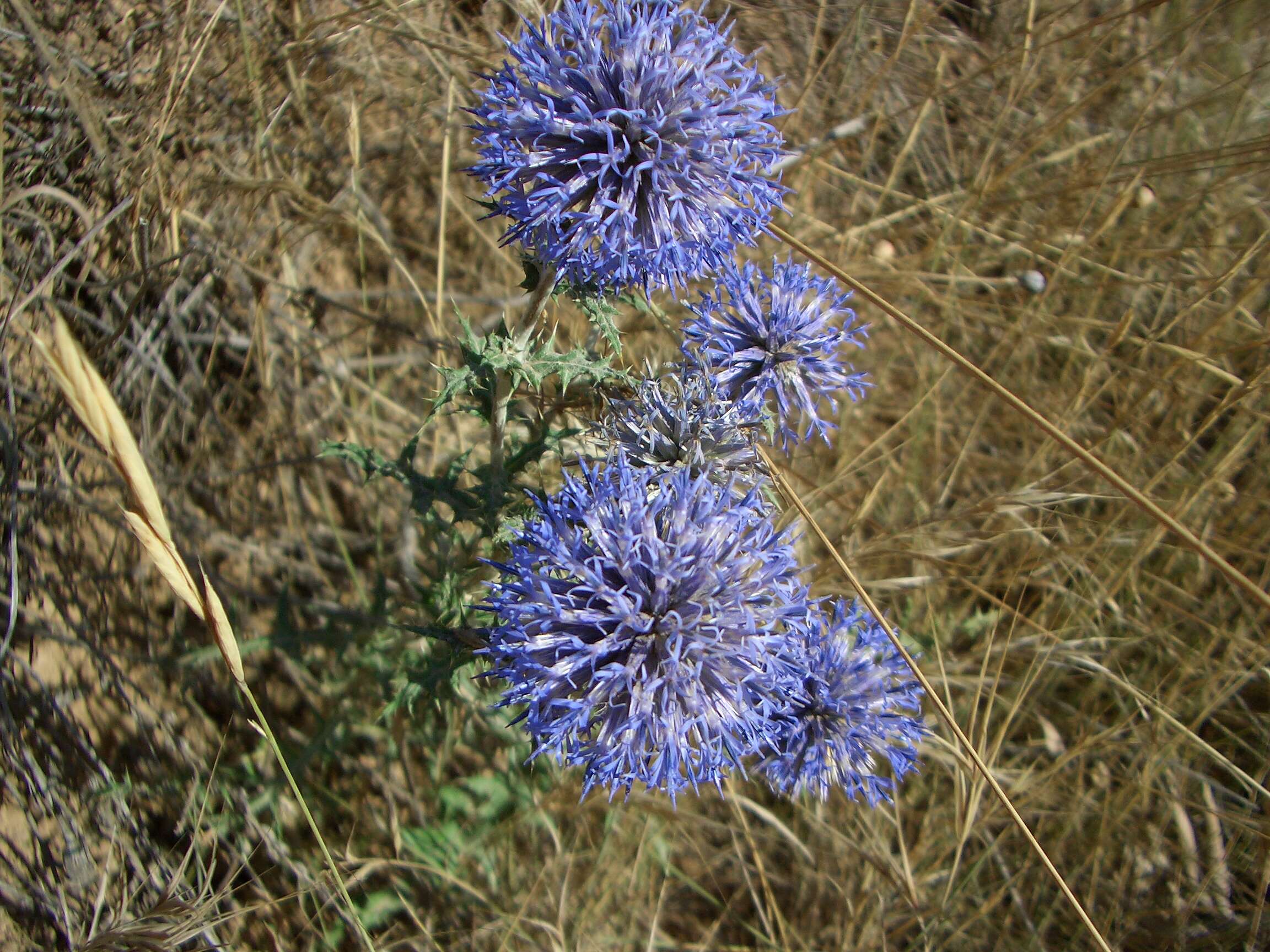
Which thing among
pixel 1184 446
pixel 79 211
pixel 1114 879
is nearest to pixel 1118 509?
pixel 1184 446

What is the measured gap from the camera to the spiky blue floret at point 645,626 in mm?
1974

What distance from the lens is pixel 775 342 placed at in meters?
2.50

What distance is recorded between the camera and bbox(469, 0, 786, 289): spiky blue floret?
1.99m

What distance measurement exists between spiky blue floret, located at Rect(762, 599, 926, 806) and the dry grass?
1.64 ft

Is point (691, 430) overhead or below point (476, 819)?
overhead

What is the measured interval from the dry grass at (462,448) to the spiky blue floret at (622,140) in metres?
1.11

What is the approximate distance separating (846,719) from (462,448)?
2.36 metres

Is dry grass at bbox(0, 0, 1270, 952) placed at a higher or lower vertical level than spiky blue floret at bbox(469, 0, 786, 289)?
lower

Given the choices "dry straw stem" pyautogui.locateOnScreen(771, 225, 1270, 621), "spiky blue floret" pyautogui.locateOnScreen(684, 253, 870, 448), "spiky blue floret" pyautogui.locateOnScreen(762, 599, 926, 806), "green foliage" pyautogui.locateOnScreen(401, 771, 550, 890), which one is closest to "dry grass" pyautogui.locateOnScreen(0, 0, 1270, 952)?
"green foliage" pyautogui.locateOnScreen(401, 771, 550, 890)

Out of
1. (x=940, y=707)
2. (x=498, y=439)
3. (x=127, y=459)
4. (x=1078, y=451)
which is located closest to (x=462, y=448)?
(x=498, y=439)

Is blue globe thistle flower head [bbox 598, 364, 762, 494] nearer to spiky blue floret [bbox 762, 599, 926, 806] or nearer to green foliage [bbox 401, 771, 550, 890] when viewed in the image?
spiky blue floret [bbox 762, 599, 926, 806]

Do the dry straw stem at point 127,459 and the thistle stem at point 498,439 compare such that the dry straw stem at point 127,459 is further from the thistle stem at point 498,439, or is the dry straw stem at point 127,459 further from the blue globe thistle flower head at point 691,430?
the blue globe thistle flower head at point 691,430

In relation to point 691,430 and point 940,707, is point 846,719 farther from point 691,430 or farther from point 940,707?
point 691,430

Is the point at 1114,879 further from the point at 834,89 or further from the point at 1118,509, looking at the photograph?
the point at 834,89
